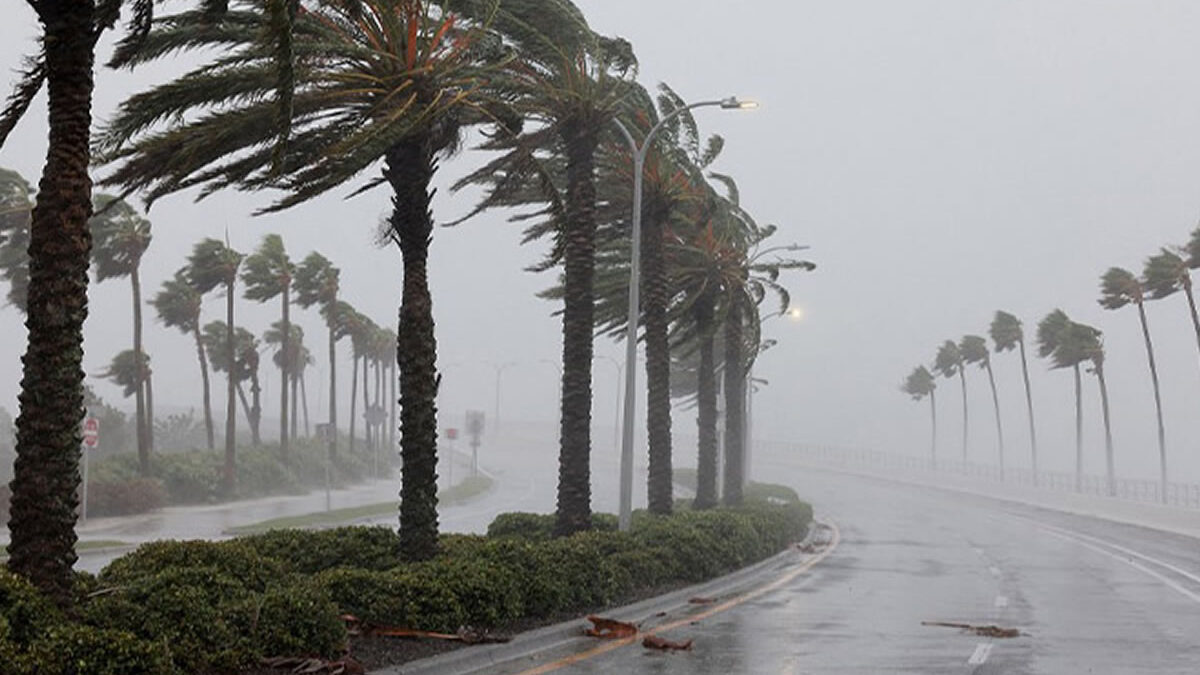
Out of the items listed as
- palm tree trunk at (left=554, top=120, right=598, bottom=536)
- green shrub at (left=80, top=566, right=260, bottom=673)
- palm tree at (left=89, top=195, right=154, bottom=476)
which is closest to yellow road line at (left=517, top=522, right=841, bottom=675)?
green shrub at (left=80, top=566, right=260, bottom=673)

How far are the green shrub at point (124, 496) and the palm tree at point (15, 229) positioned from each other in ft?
25.1

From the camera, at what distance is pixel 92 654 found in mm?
8492

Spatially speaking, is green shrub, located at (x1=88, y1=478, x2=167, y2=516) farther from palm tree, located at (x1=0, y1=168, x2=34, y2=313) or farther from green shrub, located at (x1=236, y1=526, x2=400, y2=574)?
green shrub, located at (x1=236, y1=526, x2=400, y2=574)

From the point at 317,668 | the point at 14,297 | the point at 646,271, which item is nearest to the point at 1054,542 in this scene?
the point at 646,271

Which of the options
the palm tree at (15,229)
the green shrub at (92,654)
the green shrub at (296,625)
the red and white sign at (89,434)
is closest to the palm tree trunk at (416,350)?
the green shrub at (296,625)

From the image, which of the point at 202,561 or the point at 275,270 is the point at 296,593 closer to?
the point at 202,561

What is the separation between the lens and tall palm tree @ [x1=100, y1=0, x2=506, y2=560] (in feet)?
49.3

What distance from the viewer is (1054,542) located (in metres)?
40.2

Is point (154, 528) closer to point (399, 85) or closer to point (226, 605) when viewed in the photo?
point (399, 85)

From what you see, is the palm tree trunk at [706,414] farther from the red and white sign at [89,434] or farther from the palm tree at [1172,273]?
the palm tree at [1172,273]

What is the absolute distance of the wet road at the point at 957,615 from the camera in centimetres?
1357

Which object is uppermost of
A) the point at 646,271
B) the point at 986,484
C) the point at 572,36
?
the point at 572,36

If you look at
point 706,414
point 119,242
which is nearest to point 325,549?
point 706,414

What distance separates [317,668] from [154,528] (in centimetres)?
3103
